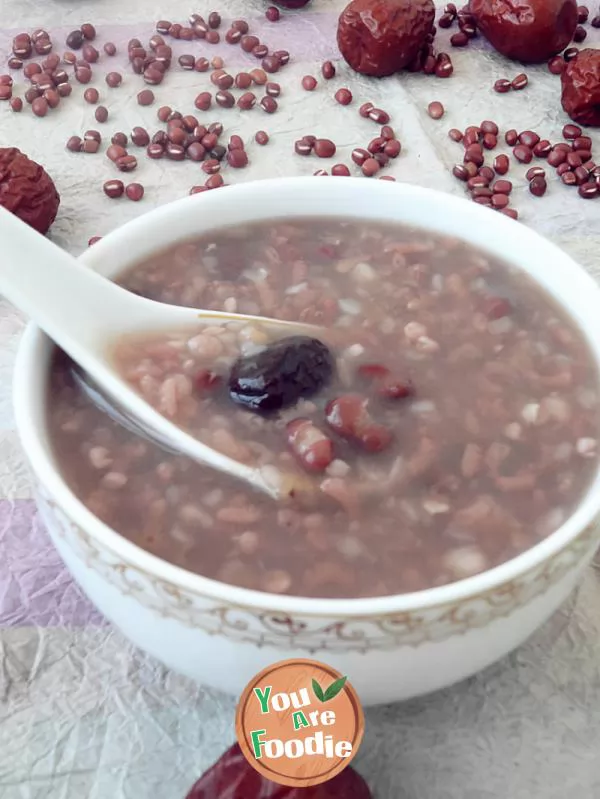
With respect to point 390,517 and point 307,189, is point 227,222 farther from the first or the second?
point 390,517

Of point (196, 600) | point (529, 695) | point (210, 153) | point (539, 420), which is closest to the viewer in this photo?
point (196, 600)

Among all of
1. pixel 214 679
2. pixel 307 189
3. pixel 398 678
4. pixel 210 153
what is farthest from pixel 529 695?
pixel 210 153

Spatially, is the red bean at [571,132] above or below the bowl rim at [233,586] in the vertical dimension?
below

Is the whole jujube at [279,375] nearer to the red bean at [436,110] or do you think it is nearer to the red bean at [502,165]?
the red bean at [502,165]

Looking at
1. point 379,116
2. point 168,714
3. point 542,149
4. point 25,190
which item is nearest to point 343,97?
point 379,116

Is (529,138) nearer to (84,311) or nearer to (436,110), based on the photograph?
(436,110)

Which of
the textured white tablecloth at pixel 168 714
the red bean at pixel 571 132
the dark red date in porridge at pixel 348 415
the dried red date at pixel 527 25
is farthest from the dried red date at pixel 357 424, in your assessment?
the dried red date at pixel 527 25
